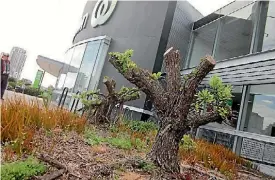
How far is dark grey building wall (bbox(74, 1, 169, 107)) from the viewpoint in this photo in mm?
11789

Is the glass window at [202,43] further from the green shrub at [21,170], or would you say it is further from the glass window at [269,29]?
the green shrub at [21,170]

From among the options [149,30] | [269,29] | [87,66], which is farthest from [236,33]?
[87,66]

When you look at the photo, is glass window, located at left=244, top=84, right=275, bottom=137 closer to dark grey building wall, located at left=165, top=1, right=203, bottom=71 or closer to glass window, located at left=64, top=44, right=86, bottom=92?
dark grey building wall, located at left=165, top=1, right=203, bottom=71

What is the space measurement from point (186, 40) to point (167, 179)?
10.3 meters

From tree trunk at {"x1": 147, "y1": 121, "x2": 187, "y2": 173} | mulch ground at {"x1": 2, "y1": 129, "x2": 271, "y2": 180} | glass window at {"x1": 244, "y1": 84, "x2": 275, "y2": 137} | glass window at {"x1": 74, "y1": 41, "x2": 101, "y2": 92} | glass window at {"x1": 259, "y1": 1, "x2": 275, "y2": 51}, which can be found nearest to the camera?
mulch ground at {"x1": 2, "y1": 129, "x2": 271, "y2": 180}

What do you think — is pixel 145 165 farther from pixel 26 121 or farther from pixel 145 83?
pixel 26 121

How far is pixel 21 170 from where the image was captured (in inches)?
99.2

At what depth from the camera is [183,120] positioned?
3977 mm

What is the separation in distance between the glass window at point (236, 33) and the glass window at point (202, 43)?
61cm

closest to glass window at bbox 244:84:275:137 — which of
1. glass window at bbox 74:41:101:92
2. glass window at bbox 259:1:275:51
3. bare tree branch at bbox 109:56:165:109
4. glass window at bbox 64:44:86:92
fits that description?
glass window at bbox 259:1:275:51

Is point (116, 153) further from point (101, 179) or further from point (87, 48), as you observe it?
point (87, 48)

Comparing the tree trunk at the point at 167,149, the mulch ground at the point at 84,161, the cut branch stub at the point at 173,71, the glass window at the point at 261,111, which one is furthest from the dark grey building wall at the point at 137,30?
the tree trunk at the point at 167,149

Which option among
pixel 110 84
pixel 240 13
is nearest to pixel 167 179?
pixel 110 84

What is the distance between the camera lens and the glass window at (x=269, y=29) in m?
8.42
